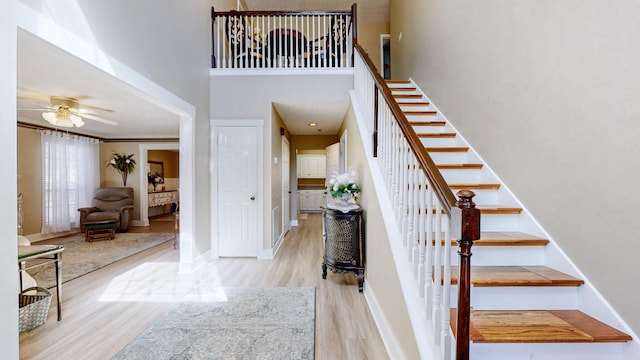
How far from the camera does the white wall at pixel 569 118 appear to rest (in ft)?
4.13

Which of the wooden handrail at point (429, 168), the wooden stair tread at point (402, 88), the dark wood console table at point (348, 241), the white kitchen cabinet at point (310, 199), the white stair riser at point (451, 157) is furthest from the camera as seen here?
the white kitchen cabinet at point (310, 199)

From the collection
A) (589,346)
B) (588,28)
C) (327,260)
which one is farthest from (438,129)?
(589,346)

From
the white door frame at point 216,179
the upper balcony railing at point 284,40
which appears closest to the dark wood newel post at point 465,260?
the white door frame at point 216,179

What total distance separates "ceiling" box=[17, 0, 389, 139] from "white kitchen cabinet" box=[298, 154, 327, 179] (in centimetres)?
167

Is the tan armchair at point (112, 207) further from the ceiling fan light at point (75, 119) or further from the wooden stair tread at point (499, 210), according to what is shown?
the wooden stair tread at point (499, 210)

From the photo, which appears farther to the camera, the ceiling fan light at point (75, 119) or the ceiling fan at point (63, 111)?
the ceiling fan light at point (75, 119)

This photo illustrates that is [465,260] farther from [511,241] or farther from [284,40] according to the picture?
[284,40]

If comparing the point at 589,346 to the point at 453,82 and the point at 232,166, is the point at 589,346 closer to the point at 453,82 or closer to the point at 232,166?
the point at 453,82

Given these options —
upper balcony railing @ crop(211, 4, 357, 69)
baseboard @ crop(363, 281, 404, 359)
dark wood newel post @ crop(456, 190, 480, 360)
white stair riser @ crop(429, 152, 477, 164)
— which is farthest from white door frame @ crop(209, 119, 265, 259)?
dark wood newel post @ crop(456, 190, 480, 360)

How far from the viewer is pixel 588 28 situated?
4.75ft

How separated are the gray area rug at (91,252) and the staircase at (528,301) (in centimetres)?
425

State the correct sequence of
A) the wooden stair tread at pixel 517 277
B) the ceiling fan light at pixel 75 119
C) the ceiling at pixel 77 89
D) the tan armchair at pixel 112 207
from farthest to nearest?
the tan armchair at pixel 112 207 → the ceiling fan light at pixel 75 119 → the ceiling at pixel 77 89 → the wooden stair tread at pixel 517 277

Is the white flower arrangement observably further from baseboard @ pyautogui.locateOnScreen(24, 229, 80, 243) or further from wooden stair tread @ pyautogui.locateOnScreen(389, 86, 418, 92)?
baseboard @ pyautogui.locateOnScreen(24, 229, 80, 243)

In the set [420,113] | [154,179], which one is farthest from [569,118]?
[154,179]
